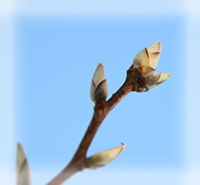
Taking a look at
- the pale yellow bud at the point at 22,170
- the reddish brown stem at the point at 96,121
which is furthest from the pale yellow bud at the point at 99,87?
the pale yellow bud at the point at 22,170

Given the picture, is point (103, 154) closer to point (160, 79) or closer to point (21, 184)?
point (21, 184)

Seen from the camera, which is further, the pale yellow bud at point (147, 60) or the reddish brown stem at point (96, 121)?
the pale yellow bud at point (147, 60)

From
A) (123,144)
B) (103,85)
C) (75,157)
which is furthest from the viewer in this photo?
(103,85)

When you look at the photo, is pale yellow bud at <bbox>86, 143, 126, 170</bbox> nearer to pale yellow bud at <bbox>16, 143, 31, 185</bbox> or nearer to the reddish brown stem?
the reddish brown stem

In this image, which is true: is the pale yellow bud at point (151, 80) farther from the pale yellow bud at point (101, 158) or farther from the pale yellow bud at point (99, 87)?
the pale yellow bud at point (101, 158)

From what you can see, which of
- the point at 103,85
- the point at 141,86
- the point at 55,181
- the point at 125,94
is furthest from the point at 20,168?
the point at 141,86

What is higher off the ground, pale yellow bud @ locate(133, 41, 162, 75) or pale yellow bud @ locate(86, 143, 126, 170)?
pale yellow bud @ locate(133, 41, 162, 75)

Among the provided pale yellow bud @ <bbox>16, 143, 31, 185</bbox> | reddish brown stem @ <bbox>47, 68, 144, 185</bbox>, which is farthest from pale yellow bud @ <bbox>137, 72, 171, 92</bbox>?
Answer: pale yellow bud @ <bbox>16, 143, 31, 185</bbox>

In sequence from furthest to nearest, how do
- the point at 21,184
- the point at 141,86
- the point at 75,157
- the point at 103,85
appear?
the point at 141,86 → the point at 103,85 → the point at 75,157 → the point at 21,184

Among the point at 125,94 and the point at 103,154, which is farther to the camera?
the point at 125,94
